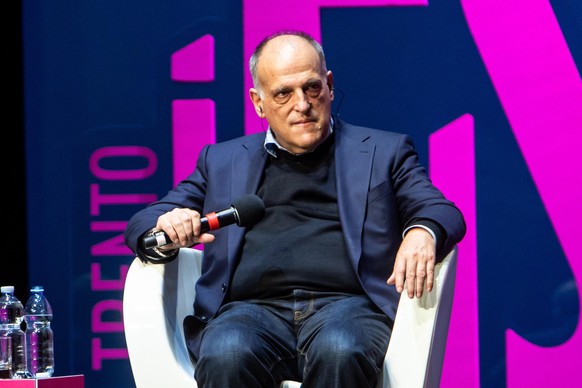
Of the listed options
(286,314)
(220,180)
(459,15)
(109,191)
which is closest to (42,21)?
(109,191)

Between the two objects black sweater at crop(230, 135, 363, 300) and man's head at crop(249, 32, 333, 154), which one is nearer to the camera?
black sweater at crop(230, 135, 363, 300)

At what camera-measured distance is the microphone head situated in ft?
7.89

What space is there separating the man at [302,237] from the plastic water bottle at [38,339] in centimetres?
84

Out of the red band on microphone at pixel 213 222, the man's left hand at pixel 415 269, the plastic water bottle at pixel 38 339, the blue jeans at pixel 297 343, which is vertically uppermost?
the red band on microphone at pixel 213 222

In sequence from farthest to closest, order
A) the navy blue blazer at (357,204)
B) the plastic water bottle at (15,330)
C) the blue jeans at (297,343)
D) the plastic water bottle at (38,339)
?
the plastic water bottle at (38,339)
the plastic water bottle at (15,330)
the navy blue blazer at (357,204)
the blue jeans at (297,343)

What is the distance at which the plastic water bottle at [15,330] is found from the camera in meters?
3.09

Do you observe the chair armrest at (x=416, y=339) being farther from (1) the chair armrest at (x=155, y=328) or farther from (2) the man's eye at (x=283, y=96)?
(2) the man's eye at (x=283, y=96)

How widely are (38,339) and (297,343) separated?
1.23m

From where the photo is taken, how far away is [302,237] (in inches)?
103

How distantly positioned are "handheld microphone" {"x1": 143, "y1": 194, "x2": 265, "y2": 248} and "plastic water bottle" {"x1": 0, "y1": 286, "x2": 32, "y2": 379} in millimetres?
923

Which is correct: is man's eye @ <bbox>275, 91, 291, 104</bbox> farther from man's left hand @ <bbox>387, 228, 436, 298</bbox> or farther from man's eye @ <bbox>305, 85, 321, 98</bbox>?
man's left hand @ <bbox>387, 228, 436, 298</bbox>

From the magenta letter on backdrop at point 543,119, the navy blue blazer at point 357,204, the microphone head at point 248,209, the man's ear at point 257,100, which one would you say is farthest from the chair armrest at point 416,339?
the magenta letter on backdrop at point 543,119

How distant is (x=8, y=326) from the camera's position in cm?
315

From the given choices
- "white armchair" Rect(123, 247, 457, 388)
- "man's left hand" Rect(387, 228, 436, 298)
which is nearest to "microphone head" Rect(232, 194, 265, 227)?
"white armchair" Rect(123, 247, 457, 388)
